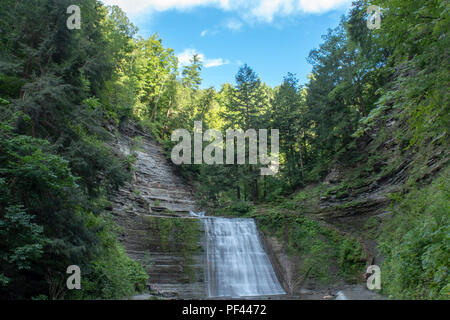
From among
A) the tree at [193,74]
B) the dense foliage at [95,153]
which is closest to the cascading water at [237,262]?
the dense foliage at [95,153]

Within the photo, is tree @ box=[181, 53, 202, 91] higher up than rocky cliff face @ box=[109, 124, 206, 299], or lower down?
higher up

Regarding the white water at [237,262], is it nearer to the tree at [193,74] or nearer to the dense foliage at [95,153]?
the dense foliage at [95,153]

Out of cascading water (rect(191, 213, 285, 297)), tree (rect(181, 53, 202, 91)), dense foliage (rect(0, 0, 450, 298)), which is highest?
tree (rect(181, 53, 202, 91))

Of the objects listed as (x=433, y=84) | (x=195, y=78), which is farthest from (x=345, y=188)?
(x=195, y=78)

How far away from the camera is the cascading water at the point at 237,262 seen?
12.5m

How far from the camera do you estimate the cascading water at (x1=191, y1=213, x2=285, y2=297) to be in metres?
12.5

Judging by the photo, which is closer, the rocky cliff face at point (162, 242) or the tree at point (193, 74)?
the rocky cliff face at point (162, 242)

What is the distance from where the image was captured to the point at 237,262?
13.9m

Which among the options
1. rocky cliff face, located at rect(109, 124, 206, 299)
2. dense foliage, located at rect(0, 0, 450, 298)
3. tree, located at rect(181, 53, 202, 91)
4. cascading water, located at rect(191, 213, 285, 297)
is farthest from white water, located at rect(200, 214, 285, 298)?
tree, located at rect(181, 53, 202, 91)

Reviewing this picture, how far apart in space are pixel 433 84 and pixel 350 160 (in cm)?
1391

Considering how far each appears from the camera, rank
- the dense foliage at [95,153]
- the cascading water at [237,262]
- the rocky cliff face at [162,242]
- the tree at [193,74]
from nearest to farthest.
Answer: the dense foliage at [95,153]
the rocky cliff face at [162,242]
the cascading water at [237,262]
the tree at [193,74]

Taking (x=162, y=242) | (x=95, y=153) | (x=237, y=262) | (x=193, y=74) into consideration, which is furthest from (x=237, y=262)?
(x=193, y=74)

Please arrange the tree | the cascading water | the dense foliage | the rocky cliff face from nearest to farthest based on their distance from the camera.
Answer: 1. the dense foliage
2. the rocky cliff face
3. the cascading water
4. the tree

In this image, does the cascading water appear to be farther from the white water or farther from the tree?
the tree
